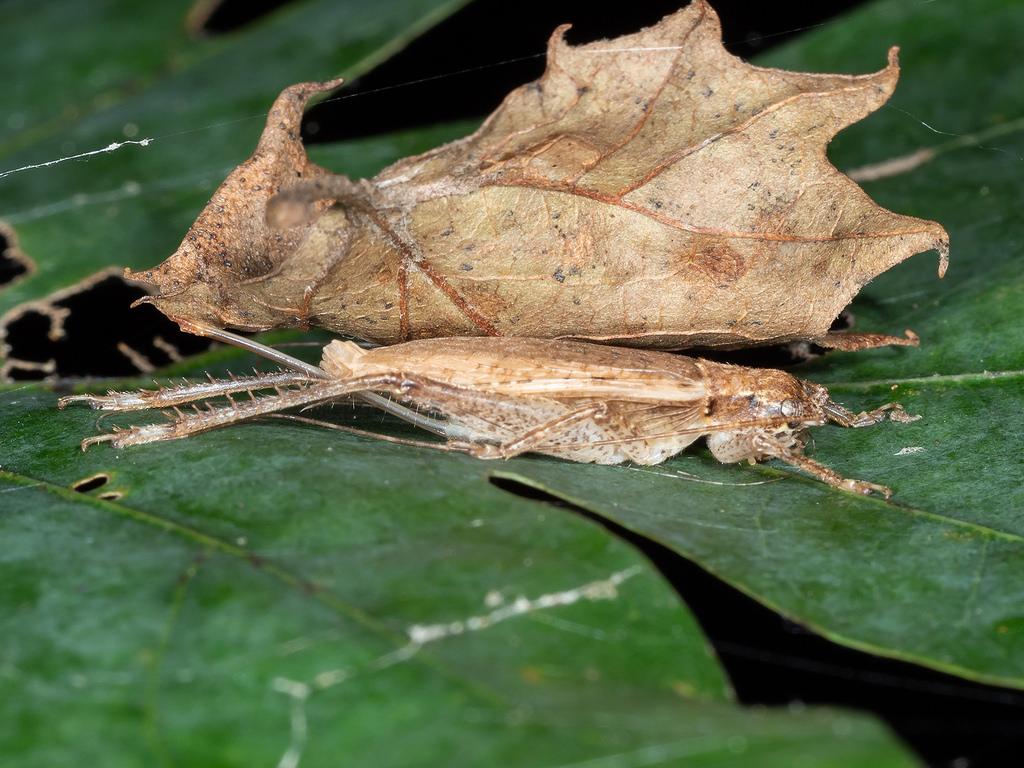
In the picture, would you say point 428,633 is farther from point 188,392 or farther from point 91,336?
point 91,336

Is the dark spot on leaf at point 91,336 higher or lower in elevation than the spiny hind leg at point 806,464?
higher

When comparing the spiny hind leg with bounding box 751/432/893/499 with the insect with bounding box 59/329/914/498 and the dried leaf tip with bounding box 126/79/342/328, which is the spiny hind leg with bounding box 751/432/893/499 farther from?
the dried leaf tip with bounding box 126/79/342/328

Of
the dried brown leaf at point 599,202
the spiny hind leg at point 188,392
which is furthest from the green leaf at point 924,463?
the spiny hind leg at point 188,392

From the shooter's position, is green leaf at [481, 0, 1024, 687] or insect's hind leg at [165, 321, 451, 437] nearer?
green leaf at [481, 0, 1024, 687]

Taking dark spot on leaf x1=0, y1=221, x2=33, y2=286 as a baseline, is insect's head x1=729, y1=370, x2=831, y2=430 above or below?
below

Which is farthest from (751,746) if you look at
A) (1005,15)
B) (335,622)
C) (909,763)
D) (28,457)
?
(1005,15)

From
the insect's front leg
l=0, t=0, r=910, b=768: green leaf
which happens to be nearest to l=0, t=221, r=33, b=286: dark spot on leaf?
l=0, t=0, r=910, b=768: green leaf

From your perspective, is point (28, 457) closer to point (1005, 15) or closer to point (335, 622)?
point (335, 622)

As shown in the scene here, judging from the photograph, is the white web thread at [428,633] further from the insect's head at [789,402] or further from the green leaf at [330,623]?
the insect's head at [789,402]
